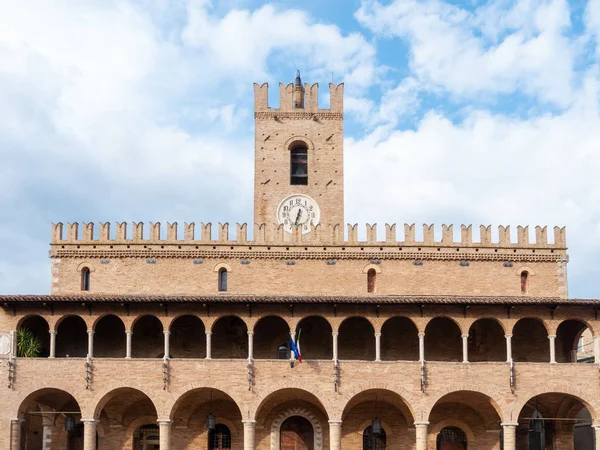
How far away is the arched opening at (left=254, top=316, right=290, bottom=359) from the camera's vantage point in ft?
110

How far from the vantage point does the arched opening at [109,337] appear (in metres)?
33.5

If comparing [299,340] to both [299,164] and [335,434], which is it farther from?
[299,164]

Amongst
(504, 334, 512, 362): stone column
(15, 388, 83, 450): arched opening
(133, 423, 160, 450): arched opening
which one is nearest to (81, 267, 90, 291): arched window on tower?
(15, 388, 83, 450): arched opening

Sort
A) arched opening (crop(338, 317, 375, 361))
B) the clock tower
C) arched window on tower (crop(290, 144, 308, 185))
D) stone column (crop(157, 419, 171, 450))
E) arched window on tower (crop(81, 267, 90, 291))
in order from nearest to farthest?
stone column (crop(157, 419, 171, 450)) < arched opening (crop(338, 317, 375, 361)) < arched window on tower (crop(81, 267, 90, 291)) < the clock tower < arched window on tower (crop(290, 144, 308, 185))

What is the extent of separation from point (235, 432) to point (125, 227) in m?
8.88

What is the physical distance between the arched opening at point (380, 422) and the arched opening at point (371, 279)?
171 inches

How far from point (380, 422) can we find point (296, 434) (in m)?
3.13

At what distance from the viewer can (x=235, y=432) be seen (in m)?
33.1

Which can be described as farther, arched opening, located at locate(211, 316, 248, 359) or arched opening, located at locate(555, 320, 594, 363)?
arched opening, located at locate(555, 320, 594, 363)

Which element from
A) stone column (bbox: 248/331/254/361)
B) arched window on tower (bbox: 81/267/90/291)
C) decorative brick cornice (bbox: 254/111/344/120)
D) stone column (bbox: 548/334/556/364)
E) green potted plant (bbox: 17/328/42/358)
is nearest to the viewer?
stone column (bbox: 248/331/254/361)

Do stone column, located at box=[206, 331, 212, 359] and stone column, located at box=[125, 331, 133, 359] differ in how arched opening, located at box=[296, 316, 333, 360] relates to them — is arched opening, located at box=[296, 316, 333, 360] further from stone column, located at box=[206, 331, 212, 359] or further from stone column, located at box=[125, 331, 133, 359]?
stone column, located at box=[125, 331, 133, 359]

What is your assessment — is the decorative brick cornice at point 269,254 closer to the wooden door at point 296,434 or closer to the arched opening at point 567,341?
the arched opening at point 567,341

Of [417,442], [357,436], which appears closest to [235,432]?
[357,436]

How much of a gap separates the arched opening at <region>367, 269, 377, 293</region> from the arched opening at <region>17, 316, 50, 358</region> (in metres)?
12.1
